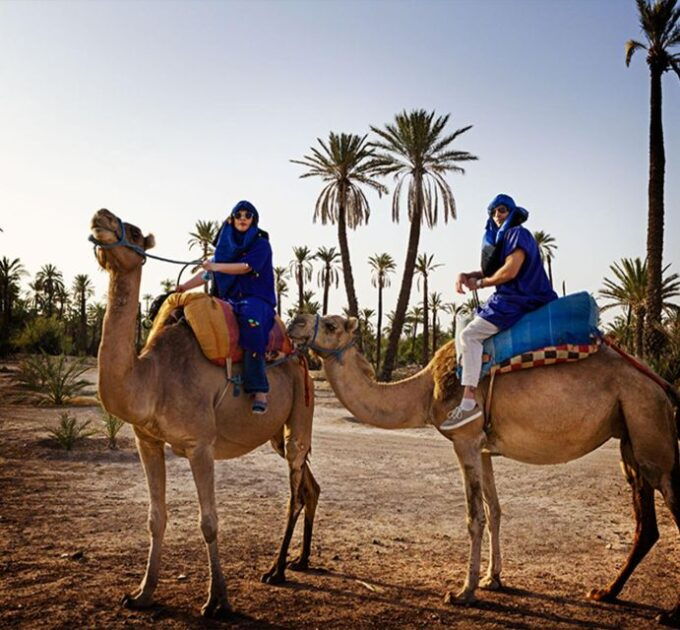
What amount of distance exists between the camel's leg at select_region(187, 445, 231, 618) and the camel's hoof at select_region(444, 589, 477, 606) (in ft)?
5.84

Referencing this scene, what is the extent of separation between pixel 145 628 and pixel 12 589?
1.35 m

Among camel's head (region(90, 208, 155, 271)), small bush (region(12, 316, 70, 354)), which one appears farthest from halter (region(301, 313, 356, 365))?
small bush (region(12, 316, 70, 354))

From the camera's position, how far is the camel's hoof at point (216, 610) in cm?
500

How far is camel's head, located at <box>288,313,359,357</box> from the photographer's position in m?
5.74

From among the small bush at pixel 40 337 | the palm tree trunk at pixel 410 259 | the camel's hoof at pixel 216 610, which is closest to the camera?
the camel's hoof at pixel 216 610

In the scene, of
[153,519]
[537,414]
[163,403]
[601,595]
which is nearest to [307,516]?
[153,519]

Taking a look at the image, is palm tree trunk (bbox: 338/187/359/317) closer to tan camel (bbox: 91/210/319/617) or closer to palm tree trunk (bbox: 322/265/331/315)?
palm tree trunk (bbox: 322/265/331/315)

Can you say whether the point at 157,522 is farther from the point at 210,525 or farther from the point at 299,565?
the point at 299,565

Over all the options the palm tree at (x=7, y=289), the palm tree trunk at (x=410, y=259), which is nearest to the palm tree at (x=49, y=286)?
the palm tree at (x=7, y=289)

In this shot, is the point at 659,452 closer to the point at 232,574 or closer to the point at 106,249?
the point at 232,574

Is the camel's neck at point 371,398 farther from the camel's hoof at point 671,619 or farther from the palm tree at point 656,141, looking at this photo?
the palm tree at point 656,141

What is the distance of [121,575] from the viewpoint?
19.4ft

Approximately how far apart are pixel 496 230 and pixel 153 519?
12.6 ft

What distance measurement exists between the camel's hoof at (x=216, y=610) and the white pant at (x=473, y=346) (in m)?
2.54
